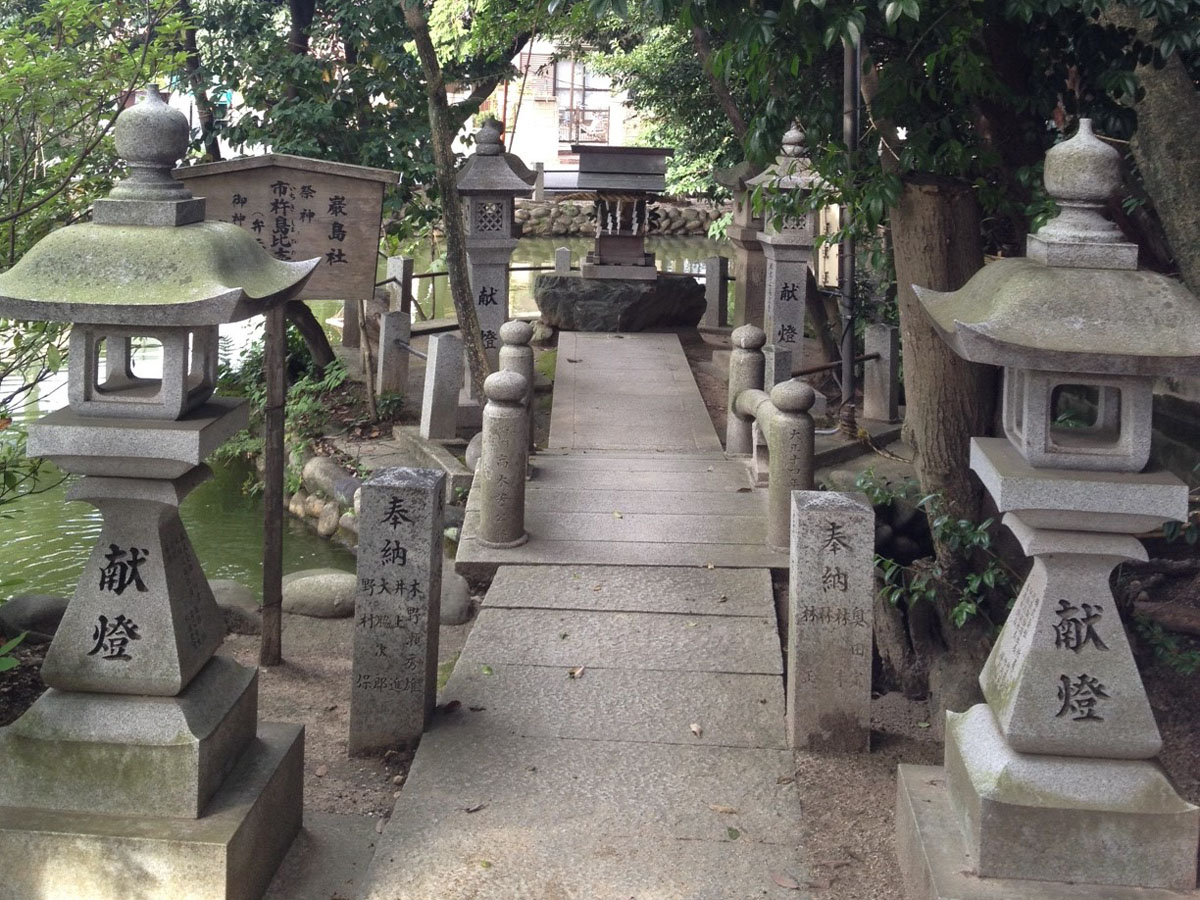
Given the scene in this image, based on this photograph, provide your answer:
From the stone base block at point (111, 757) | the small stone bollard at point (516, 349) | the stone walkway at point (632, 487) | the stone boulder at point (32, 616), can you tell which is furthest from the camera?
the small stone bollard at point (516, 349)

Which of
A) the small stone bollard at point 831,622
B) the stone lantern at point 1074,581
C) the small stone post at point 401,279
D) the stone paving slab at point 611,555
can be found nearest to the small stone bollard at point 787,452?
the stone paving slab at point 611,555

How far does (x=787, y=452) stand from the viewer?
7770 mm

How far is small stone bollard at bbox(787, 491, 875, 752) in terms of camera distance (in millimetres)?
5387

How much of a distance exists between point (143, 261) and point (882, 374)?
28.1 ft

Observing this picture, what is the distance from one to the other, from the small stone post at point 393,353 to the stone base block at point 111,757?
8346 mm

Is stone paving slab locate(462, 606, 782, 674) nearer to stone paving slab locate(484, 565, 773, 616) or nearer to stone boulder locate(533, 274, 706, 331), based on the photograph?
stone paving slab locate(484, 565, 773, 616)

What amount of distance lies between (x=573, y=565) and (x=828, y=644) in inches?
99.1

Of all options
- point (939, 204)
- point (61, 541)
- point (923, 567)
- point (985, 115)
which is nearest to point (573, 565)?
point (923, 567)

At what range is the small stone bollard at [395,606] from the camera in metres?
5.34

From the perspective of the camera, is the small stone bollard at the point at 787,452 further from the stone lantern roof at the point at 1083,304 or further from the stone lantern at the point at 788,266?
the stone lantern roof at the point at 1083,304

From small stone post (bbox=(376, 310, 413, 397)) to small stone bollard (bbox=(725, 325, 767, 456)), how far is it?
12.1 ft

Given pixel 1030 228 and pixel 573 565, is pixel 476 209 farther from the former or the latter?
pixel 1030 228

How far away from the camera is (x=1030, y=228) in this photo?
670 centimetres

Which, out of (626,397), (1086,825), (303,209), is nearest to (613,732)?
(1086,825)
